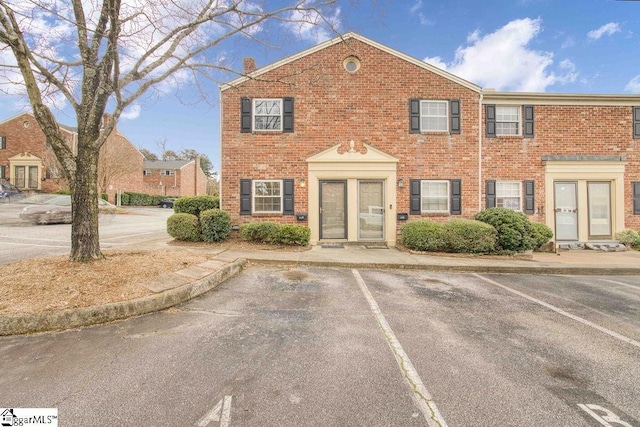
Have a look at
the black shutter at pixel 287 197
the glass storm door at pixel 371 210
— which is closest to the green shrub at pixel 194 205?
the black shutter at pixel 287 197

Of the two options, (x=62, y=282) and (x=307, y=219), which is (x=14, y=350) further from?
(x=307, y=219)

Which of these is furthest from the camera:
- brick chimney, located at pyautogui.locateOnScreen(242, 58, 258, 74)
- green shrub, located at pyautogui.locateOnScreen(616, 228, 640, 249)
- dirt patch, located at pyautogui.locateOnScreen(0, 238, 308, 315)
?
brick chimney, located at pyautogui.locateOnScreen(242, 58, 258, 74)

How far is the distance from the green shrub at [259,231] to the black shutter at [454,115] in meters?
7.41

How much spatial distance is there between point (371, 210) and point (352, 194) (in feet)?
3.07

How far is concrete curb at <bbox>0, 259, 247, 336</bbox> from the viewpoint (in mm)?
3508

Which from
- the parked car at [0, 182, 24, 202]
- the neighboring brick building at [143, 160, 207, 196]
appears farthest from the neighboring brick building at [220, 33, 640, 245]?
the neighboring brick building at [143, 160, 207, 196]

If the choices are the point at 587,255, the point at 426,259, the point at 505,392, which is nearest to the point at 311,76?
the point at 426,259

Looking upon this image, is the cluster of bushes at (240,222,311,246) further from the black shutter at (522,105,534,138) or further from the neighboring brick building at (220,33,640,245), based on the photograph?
the black shutter at (522,105,534,138)

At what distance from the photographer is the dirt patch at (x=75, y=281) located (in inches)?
153

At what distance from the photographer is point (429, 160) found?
10625 mm

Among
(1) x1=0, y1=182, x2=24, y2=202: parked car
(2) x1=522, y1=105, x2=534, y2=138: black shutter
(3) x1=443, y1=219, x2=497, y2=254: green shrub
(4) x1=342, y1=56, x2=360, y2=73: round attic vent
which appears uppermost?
(4) x1=342, y1=56, x2=360, y2=73: round attic vent

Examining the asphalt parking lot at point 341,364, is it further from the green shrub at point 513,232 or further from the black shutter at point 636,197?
the black shutter at point 636,197

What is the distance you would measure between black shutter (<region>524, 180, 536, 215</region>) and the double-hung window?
31.4 ft

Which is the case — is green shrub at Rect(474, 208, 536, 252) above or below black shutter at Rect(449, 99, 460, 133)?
below
